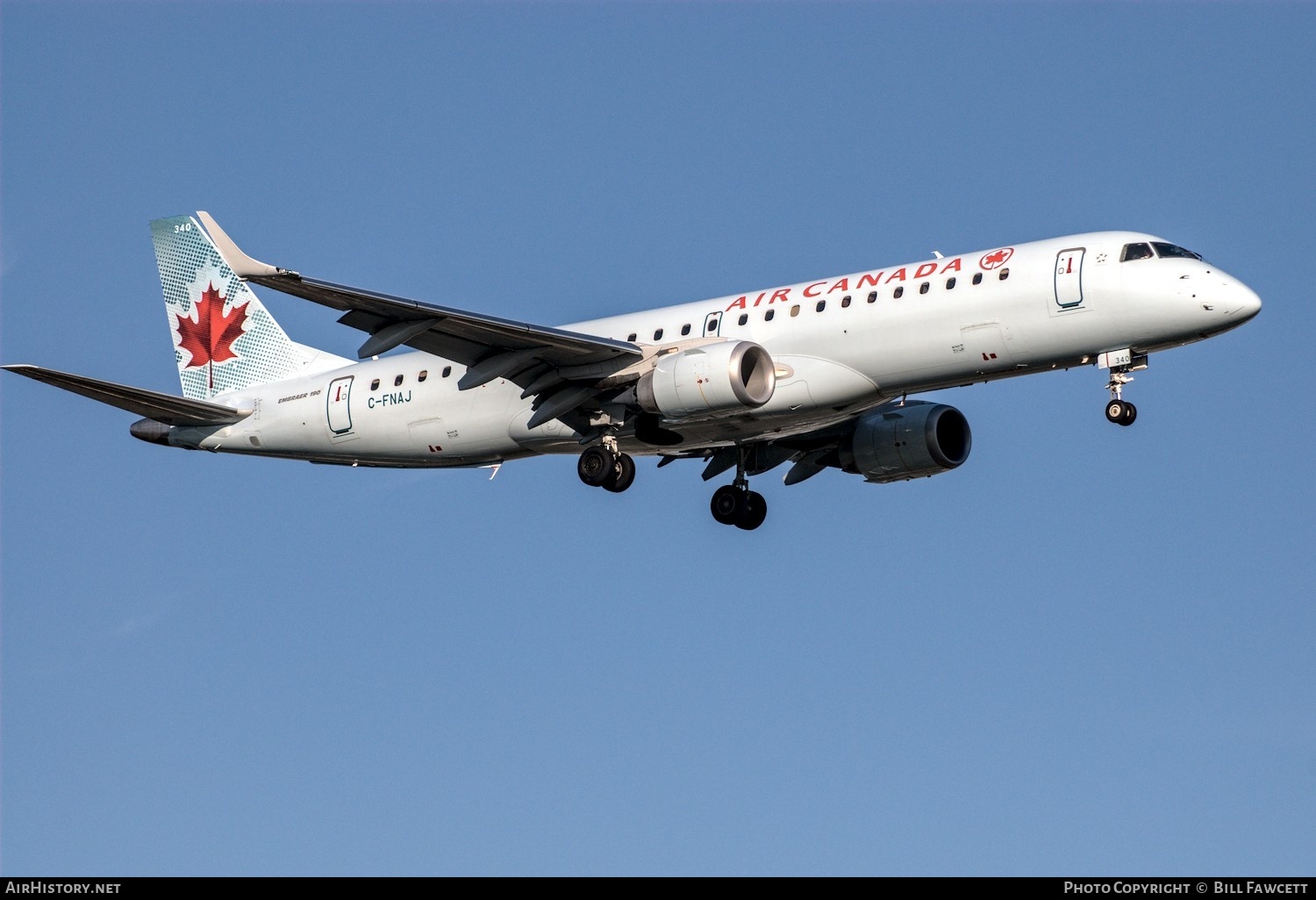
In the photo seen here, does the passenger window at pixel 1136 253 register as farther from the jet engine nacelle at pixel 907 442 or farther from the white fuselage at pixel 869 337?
the jet engine nacelle at pixel 907 442

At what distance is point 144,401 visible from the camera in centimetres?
4281

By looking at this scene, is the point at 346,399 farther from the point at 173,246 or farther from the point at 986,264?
the point at 986,264

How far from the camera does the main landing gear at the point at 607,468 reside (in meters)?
40.7

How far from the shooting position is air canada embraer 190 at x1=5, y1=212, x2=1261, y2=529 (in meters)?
36.0

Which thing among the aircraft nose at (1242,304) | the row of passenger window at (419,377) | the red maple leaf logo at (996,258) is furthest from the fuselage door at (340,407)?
the aircraft nose at (1242,304)

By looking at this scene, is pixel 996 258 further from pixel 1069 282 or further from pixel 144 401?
pixel 144 401

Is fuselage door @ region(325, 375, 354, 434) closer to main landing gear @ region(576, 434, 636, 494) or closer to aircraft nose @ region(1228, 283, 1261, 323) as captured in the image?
main landing gear @ region(576, 434, 636, 494)

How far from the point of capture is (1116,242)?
36.4 m

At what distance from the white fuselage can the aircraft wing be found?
1.42 meters

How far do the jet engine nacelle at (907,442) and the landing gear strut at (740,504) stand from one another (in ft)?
7.52

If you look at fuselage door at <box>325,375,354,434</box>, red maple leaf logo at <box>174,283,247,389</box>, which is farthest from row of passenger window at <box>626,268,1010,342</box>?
red maple leaf logo at <box>174,283,247,389</box>

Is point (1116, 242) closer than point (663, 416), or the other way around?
point (1116, 242)
